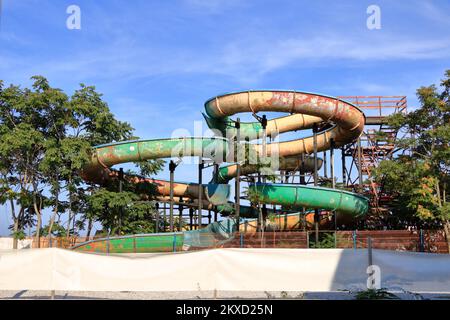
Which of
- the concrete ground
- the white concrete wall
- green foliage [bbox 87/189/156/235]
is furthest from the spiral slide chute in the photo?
the white concrete wall

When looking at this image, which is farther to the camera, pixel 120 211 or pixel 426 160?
pixel 120 211

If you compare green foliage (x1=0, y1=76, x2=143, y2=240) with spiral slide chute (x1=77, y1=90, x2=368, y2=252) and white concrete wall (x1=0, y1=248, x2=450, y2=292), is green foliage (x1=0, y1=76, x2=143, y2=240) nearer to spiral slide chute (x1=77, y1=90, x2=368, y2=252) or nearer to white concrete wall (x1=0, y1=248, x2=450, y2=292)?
spiral slide chute (x1=77, y1=90, x2=368, y2=252)

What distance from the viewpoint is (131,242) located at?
68.7 ft

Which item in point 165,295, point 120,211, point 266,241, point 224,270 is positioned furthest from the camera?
point 120,211

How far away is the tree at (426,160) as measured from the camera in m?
21.7

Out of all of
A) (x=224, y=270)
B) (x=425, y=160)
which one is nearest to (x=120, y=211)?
(x=425, y=160)

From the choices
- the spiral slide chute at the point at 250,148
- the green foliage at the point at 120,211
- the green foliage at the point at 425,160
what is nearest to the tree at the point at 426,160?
the green foliage at the point at 425,160

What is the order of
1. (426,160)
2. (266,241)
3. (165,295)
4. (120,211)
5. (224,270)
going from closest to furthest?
(224,270) → (165,295) → (266,241) → (426,160) → (120,211)

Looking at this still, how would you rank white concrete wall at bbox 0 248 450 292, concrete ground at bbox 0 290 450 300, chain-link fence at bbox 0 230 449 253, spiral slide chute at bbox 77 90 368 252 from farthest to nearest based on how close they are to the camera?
1. spiral slide chute at bbox 77 90 368 252
2. chain-link fence at bbox 0 230 449 253
3. concrete ground at bbox 0 290 450 300
4. white concrete wall at bbox 0 248 450 292

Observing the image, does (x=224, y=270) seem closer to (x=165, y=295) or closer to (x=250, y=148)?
(x=165, y=295)

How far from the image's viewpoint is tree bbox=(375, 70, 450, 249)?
21.7 meters

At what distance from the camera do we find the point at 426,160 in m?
22.5

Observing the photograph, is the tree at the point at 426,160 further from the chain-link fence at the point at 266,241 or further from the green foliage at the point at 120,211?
the green foliage at the point at 120,211
